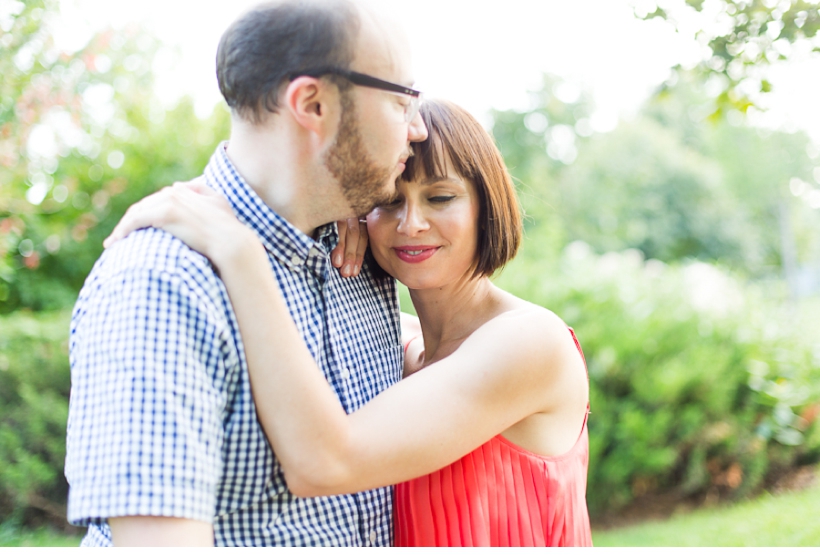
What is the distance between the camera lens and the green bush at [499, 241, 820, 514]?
577 cm

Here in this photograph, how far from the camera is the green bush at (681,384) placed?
227 inches

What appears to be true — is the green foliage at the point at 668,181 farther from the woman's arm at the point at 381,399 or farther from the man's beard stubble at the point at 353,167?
the man's beard stubble at the point at 353,167

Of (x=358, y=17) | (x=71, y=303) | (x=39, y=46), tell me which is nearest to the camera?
(x=358, y=17)

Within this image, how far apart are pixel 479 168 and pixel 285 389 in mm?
1067

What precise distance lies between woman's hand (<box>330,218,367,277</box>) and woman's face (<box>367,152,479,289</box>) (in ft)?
0.18

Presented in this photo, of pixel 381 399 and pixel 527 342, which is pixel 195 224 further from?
pixel 527 342

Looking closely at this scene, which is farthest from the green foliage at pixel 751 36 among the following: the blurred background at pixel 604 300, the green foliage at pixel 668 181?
the green foliage at pixel 668 181

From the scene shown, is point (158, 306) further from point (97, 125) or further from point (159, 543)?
point (97, 125)

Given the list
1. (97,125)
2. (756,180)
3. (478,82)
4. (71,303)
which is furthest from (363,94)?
(756,180)

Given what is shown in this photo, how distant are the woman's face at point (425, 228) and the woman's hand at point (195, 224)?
2.12ft

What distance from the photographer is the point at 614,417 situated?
579 centimetres

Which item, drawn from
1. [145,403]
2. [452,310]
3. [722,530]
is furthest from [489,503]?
[722,530]

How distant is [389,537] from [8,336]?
5.46 m

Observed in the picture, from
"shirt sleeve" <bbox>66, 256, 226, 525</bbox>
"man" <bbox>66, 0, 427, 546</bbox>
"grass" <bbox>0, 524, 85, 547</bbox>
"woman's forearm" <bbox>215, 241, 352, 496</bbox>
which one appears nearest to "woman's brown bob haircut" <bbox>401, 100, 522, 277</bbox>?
"man" <bbox>66, 0, 427, 546</bbox>
